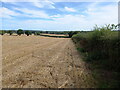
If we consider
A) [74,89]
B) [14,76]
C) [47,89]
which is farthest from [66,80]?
[14,76]

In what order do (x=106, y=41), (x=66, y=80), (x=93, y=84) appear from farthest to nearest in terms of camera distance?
(x=106, y=41), (x=66, y=80), (x=93, y=84)

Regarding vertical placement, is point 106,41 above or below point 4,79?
above

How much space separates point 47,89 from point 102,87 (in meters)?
1.75

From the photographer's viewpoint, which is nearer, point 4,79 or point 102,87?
point 102,87

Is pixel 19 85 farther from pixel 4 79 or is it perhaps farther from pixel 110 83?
pixel 110 83

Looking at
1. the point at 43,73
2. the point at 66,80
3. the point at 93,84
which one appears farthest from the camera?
the point at 43,73

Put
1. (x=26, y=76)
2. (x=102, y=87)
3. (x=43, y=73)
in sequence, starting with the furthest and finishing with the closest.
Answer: (x=43, y=73)
(x=26, y=76)
(x=102, y=87)

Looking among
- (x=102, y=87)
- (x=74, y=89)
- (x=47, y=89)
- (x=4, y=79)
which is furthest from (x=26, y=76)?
(x=102, y=87)

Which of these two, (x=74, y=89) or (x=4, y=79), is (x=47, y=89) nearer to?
(x=74, y=89)

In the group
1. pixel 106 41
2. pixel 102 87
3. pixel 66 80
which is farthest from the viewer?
pixel 106 41

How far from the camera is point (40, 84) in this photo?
3.47 meters

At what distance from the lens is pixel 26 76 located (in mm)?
4078

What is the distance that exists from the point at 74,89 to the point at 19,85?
73.7 inches

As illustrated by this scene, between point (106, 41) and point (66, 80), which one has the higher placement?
point (106, 41)
